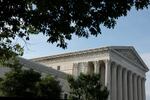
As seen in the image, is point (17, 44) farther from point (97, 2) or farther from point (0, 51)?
point (97, 2)

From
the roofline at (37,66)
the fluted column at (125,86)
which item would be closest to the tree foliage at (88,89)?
the roofline at (37,66)

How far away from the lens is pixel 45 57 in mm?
79812

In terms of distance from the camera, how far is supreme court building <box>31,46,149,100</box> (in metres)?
73.2

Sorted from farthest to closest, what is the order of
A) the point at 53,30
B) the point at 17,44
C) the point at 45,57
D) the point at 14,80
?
the point at 45,57, the point at 14,80, the point at 17,44, the point at 53,30

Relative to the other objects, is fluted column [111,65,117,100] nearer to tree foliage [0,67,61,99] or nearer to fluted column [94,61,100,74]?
fluted column [94,61,100,74]

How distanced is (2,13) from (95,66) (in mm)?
61602

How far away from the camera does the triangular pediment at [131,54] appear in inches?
3057

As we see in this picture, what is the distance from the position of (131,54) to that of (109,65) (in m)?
10.6

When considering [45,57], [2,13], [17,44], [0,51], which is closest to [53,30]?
[2,13]

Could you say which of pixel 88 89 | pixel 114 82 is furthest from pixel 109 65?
pixel 88 89

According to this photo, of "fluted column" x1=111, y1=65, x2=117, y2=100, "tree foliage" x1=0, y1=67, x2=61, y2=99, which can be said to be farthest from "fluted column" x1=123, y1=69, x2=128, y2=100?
"tree foliage" x1=0, y1=67, x2=61, y2=99

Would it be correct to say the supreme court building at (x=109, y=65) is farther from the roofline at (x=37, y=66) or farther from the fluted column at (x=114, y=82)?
the roofline at (x=37, y=66)

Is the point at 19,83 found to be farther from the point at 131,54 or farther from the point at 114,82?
the point at 131,54

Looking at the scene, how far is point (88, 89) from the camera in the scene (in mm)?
50406
